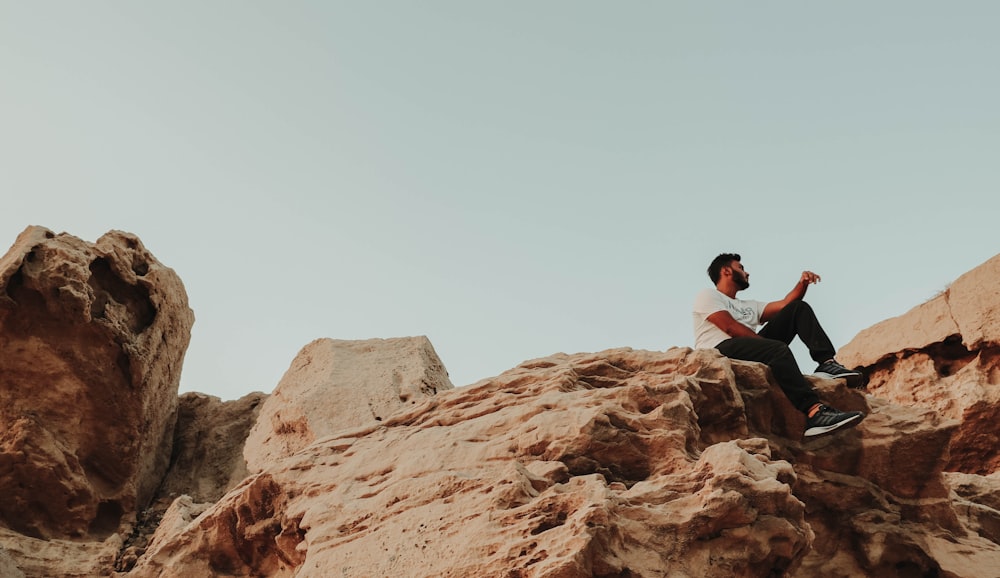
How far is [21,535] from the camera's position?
8703mm

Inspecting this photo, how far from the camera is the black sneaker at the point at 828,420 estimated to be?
24.3 ft

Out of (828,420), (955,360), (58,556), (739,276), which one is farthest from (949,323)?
(58,556)

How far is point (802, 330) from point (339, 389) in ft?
14.5

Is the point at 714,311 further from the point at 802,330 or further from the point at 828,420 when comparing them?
the point at 828,420

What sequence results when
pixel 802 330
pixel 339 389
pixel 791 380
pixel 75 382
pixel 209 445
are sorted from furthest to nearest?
→ pixel 209 445 → pixel 339 389 → pixel 75 382 → pixel 802 330 → pixel 791 380

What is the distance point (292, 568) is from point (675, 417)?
2993 millimetres

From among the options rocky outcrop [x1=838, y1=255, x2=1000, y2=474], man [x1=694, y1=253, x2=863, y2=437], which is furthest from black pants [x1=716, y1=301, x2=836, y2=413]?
rocky outcrop [x1=838, y1=255, x2=1000, y2=474]

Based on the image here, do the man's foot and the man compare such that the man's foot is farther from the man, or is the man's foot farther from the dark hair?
the dark hair

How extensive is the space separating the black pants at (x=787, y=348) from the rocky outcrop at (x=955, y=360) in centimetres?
375

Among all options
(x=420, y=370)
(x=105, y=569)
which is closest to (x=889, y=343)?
(x=420, y=370)

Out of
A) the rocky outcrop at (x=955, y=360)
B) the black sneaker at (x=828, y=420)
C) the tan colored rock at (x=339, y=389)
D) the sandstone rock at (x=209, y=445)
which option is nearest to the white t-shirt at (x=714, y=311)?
the black sneaker at (x=828, y=420)

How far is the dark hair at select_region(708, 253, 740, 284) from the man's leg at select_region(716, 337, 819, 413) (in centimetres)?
131

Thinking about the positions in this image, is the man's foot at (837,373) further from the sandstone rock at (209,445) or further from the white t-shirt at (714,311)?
the sandstone rock at (209,445)

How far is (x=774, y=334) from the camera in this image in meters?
8.90
